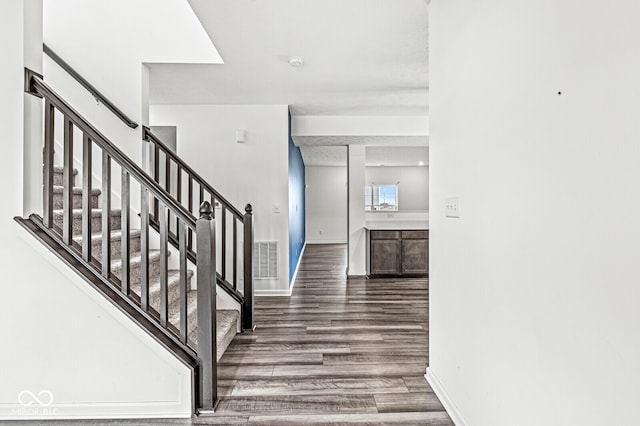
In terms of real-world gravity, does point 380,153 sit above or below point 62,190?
above

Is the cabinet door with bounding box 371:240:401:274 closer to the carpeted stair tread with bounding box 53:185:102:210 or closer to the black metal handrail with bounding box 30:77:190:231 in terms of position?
the carpeted stair tread with bounding box 53:185:102:210

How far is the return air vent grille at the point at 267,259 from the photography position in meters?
4.76

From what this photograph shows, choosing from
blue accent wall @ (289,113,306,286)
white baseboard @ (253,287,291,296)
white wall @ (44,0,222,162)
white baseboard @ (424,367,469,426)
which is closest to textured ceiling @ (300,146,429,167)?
blue accent wall @ (289,113,306,286)

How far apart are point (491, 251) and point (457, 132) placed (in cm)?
65

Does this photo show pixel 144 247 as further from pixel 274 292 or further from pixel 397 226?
pixel 397 226

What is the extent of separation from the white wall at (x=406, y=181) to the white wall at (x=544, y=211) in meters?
9.35

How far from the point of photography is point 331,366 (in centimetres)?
260

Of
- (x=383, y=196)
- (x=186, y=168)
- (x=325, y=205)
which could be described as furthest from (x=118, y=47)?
(x=383, y=196)

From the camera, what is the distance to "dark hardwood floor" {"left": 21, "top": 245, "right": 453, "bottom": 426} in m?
2.03

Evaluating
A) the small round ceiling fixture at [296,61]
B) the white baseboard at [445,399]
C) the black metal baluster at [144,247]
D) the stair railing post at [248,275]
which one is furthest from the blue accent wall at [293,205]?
the black metal baluster at [144,247]

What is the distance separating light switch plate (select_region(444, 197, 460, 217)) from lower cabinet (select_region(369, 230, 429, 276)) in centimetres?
377

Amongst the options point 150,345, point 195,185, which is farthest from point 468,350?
point 195,185
